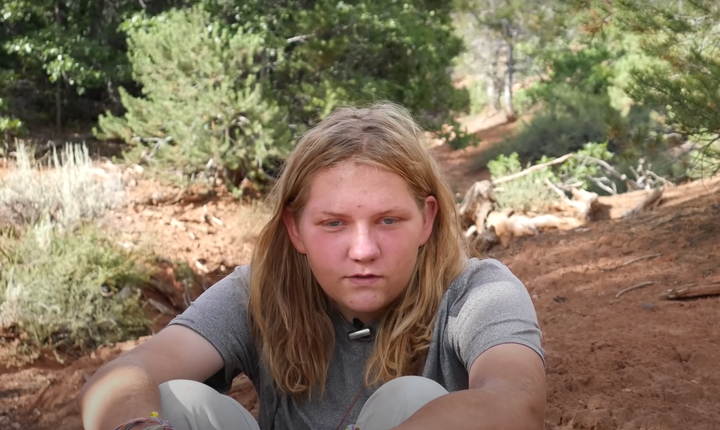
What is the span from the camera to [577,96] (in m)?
15.5

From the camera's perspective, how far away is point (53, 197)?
7004mm

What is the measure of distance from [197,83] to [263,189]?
1.72 m

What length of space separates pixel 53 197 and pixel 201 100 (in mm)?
2357

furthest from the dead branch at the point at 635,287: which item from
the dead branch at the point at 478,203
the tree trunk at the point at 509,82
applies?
the tree trunk at the point at 509,82

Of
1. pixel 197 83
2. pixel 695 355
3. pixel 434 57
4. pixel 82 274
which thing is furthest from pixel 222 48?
pixel 695 355

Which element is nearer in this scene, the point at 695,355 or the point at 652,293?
the point at 695,355

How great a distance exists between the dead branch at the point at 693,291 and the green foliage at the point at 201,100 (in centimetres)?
578

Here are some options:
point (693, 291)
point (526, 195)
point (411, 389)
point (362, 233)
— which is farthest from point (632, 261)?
point (411, 389)

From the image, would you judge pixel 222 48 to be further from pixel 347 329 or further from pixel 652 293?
pixel 347 329

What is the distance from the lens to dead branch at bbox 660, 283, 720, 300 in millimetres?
3717

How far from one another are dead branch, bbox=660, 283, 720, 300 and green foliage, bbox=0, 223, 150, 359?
11.1ft

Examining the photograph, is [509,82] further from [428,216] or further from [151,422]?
[151,422]

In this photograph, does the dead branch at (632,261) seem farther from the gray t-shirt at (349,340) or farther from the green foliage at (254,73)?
the green foliage at (254,73)

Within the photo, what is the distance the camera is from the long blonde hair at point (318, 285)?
1.77 m
